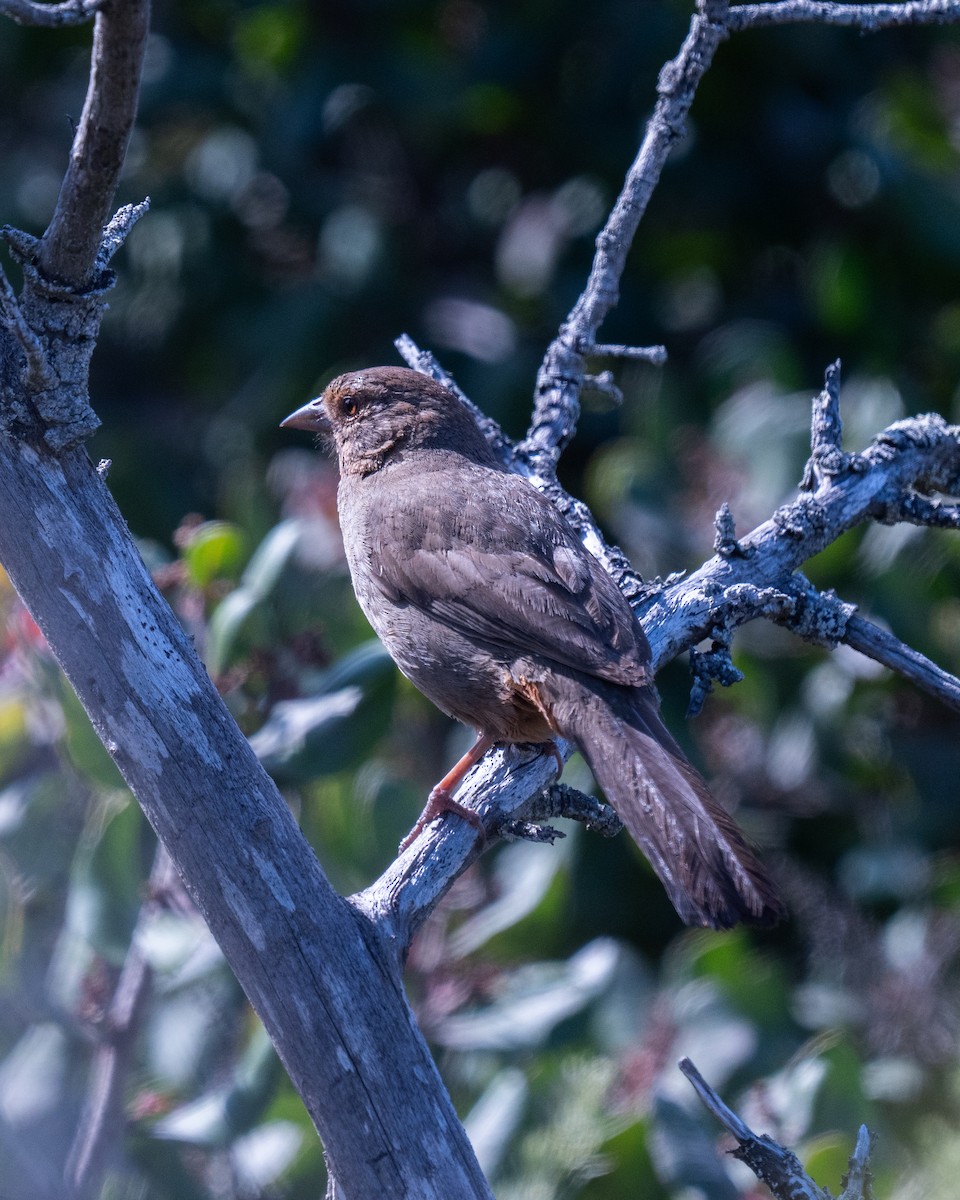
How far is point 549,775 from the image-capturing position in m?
3.17

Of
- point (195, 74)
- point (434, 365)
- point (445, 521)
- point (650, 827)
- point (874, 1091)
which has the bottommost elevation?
point (874, 1091)

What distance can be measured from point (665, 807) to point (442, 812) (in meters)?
0.56

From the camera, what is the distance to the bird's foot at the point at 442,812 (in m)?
2.89

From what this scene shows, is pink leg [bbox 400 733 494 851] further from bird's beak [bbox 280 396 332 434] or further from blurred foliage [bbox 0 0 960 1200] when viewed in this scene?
bird's beak [bbox 280 396 332 434]

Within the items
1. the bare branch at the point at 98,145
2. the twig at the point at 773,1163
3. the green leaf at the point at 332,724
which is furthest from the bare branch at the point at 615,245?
the twig at the point at 773,1163

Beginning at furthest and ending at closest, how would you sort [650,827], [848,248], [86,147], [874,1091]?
[848,248] → [874,1091] → [650,827] → [86,147]

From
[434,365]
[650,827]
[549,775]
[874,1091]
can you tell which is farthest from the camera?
[874,1091]

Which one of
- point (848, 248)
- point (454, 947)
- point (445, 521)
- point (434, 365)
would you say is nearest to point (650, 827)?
point (445, 521)

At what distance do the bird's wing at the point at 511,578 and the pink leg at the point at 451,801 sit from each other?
0.91ft

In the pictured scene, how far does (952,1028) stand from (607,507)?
7.52ft

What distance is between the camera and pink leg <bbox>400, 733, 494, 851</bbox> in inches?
115

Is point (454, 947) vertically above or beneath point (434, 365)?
beneath

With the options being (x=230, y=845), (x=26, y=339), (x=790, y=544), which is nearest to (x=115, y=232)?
(x=26, y=339)

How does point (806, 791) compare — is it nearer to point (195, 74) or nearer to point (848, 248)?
point (848, 248)
